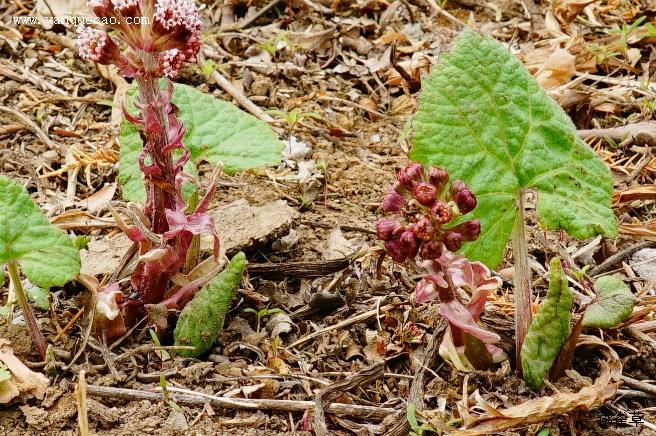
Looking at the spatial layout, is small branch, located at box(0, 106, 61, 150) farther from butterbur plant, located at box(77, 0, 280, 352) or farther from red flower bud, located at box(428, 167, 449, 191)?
red flower bud, located at box(428, 167, 449, 191)

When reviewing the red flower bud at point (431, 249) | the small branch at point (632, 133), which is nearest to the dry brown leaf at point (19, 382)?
the red flower bud at point (431, 249)

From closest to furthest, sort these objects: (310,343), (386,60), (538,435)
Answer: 1. (538,435)
2. (310,343)
3. (386,60)

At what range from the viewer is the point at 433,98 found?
80.5 inches

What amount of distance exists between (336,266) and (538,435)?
86 cm

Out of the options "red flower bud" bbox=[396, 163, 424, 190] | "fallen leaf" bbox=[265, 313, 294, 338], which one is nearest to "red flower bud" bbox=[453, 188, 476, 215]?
"red flower bud" bbox=[396, 163, 424, 190]

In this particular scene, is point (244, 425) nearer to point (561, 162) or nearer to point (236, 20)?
point (561, 162)

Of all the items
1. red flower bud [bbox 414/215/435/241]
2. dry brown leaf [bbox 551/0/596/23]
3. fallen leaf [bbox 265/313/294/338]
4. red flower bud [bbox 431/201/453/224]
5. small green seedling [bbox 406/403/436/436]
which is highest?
red flower bud [bbox 431/201/453/224]

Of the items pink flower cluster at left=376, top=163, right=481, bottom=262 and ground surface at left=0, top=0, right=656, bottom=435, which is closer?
pink flower cluster at left=376, top=163, right=481, bottom=262

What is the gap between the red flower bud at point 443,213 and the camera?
1864 mm

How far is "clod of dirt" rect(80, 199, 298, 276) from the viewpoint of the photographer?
2586 mm

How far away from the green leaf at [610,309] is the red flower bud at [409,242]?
0.51 metres

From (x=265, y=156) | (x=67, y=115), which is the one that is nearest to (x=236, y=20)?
(x=67, y=115)

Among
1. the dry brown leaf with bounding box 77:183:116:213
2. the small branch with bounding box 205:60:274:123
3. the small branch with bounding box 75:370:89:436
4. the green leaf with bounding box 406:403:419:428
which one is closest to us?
the small branch with bounding box 75:370:89:436

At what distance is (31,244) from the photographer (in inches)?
82.8
